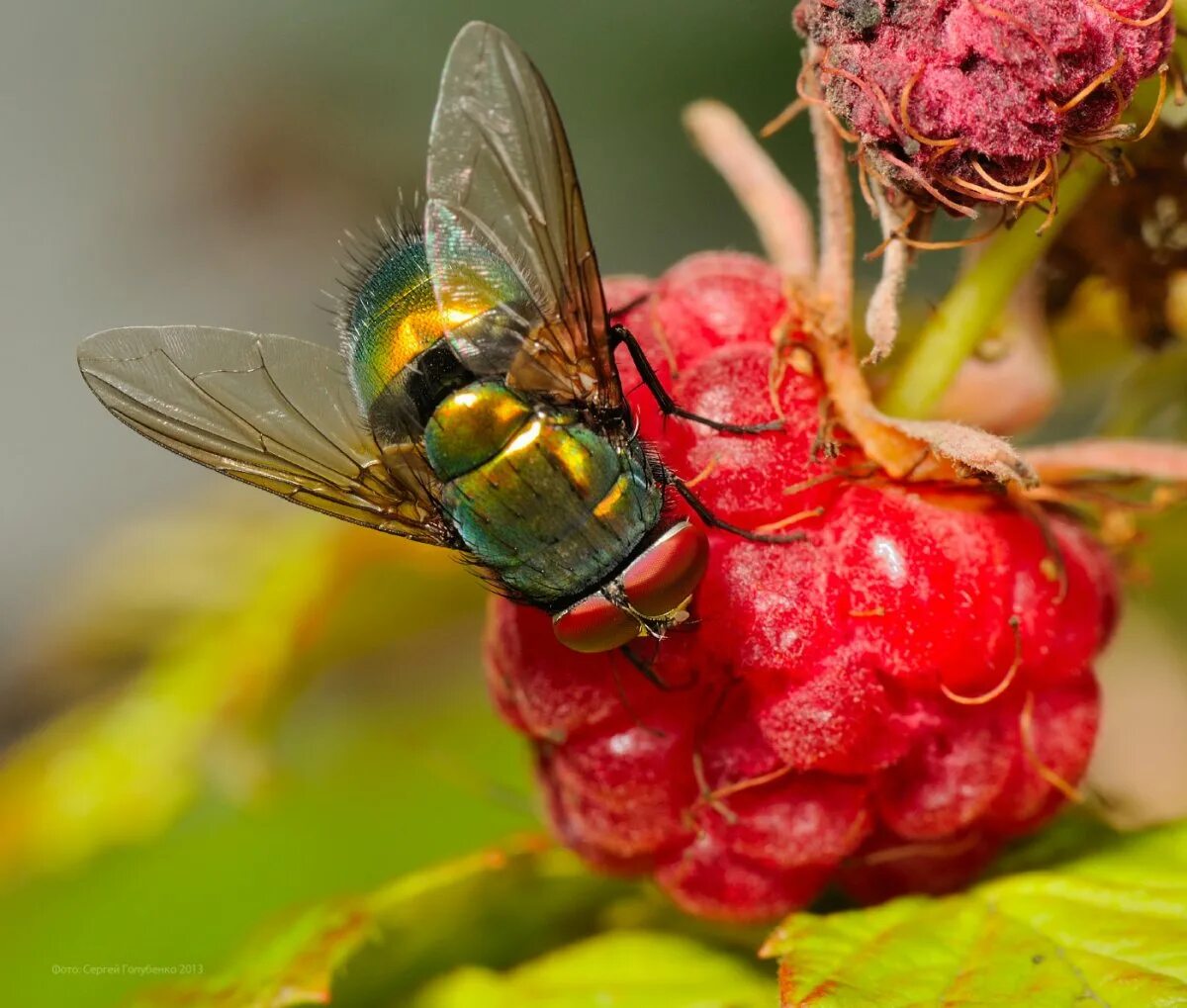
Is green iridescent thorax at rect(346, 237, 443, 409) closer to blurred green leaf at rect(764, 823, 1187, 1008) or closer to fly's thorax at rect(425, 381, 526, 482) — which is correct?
fly's thorax at rect(425, 381, 526, 482)

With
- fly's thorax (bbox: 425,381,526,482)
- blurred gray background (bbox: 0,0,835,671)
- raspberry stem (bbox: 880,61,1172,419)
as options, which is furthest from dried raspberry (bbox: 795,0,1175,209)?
blurred gray background (bbox: 0,0,835,671)

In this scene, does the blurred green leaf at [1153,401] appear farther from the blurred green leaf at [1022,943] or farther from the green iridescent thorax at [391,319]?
the green iridescent thorax at [391,319]

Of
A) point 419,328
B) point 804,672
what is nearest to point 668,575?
point 804,672

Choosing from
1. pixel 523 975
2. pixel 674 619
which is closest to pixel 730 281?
pixel 674 619

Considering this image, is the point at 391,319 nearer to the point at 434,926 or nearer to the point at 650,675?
the point at 650,675

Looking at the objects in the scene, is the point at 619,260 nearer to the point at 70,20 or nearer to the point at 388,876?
the point at 70,20

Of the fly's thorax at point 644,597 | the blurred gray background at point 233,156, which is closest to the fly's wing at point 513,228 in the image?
the fly's thorax at point 644,597
